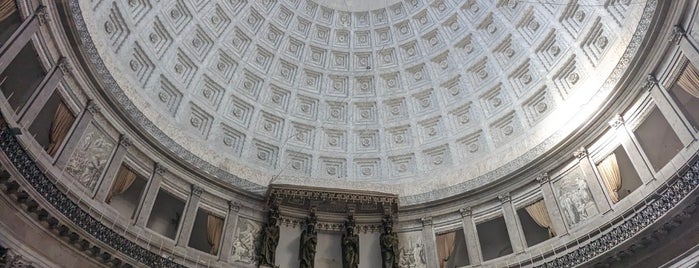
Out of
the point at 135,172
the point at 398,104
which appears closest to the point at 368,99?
the point at 398,104

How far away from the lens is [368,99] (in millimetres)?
25578

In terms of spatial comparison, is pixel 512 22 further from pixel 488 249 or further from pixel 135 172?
pixel 135 172

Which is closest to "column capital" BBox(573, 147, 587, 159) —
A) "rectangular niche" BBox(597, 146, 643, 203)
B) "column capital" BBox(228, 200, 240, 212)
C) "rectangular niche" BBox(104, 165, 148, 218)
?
"rectangular niche" BBox(597, 146, 643, 203)

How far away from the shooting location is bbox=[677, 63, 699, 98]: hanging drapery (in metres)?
14.2

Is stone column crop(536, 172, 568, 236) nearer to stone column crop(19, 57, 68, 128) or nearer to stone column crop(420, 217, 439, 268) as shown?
stone column crop(420, 217, 439, 268)

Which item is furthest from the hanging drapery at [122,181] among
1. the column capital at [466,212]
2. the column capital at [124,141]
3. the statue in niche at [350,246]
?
the column capital at [466,212]

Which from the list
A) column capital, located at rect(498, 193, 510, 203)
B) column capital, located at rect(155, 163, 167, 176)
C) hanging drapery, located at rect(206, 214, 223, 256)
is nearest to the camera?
column capital, located at rect(155, 163, 167, 176)

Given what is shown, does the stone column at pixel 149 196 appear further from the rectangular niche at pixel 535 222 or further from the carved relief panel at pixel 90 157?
the rectangular niche at pixel 535 222

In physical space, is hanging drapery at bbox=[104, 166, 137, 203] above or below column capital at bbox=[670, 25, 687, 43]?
below

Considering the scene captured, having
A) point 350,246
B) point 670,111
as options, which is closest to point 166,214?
point 350,246

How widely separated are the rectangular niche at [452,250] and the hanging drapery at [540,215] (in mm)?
2952

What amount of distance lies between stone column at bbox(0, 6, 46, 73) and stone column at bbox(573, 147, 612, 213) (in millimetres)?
17832

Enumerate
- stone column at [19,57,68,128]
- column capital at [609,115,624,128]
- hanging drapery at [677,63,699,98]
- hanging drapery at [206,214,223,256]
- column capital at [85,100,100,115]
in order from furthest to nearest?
hanging drapery at [206,214,223,256] < column capital at [609,115,624,128] < column capital at [85,100,100,115] < hanging drapery at [677,63,699,98] < stone column at [19,57,68,128]

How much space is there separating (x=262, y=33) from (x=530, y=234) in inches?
594
